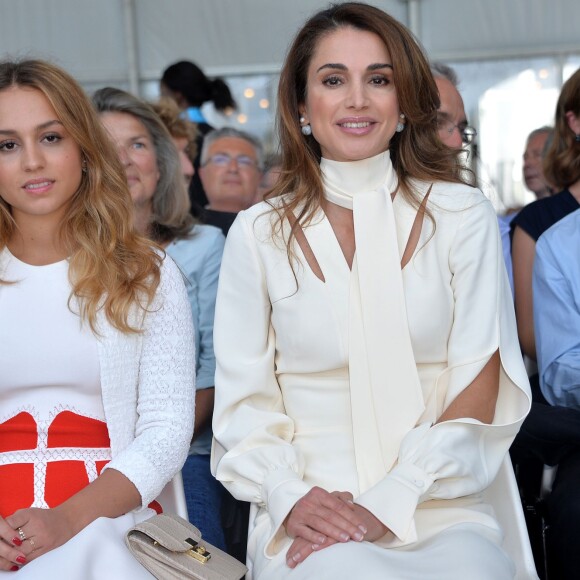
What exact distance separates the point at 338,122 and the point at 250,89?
6630 mm

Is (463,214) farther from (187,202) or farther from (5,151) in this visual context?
(187,202)

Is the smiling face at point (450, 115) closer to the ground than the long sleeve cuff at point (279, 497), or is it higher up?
higher up

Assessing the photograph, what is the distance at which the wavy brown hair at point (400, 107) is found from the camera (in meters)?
2.91

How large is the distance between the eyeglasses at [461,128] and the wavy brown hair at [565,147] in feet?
1.09

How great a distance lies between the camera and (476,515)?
8.48 ft

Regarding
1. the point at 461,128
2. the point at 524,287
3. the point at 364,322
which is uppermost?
the point at 461,128

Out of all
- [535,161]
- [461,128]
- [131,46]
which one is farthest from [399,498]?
[131,46]

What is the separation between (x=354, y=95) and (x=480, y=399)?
90 centimetres

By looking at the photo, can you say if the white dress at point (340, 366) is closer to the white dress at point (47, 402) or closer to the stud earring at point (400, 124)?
the stud earring at point (400, 124)

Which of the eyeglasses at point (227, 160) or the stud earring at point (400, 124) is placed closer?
the stud earring at point (400, 124)

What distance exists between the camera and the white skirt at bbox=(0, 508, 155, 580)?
7.55ft

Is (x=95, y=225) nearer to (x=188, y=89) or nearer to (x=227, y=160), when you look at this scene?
(x=227, y=160)

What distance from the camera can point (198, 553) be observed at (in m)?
2.33

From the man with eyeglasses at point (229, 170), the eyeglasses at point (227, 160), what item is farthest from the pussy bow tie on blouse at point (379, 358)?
the eyeglasses at point (227, 160)
